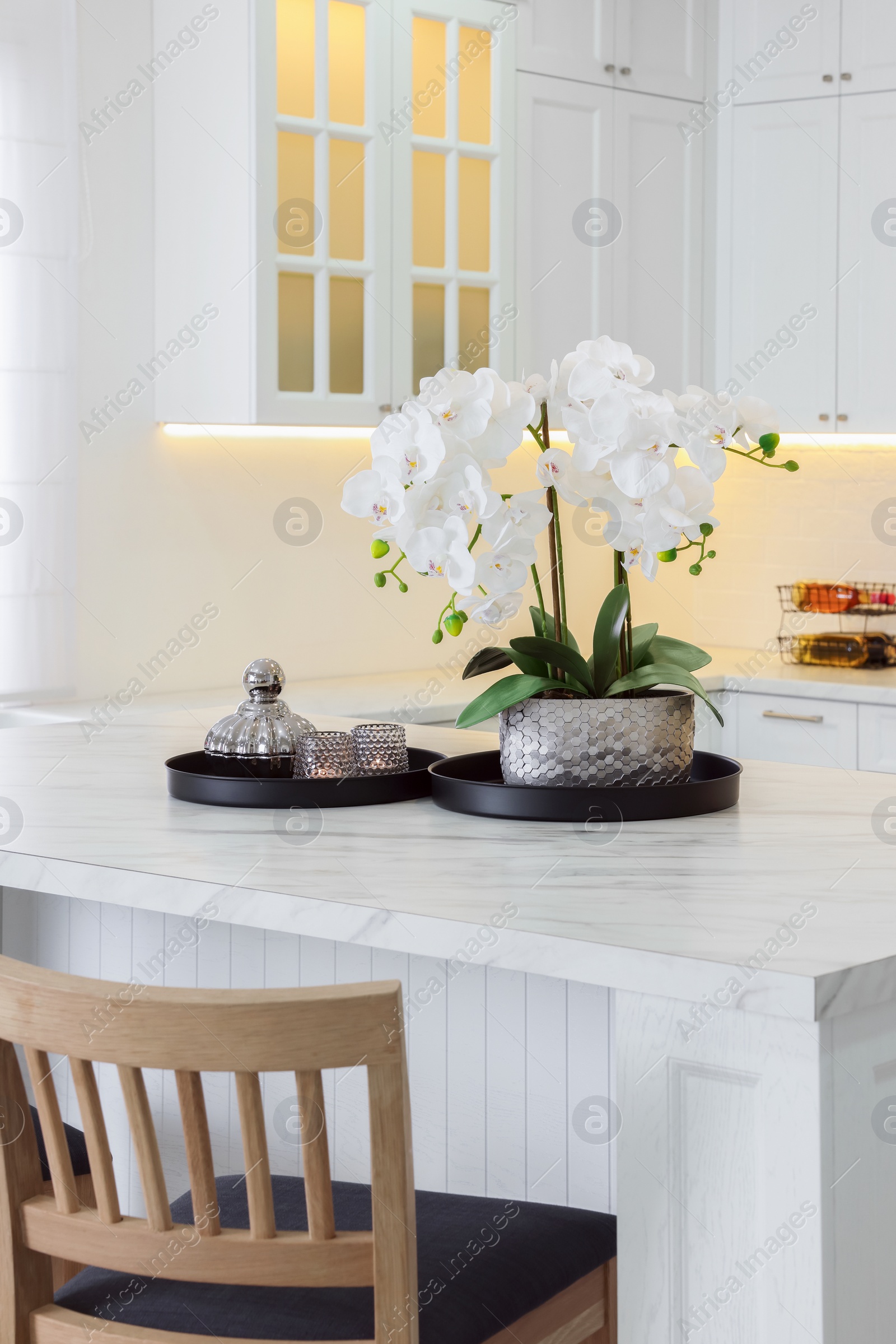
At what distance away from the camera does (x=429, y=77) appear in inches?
141

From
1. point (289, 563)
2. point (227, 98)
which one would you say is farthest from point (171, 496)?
point (227, 98)

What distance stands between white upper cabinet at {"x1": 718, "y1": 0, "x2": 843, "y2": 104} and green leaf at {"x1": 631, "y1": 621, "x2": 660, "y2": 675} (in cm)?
271

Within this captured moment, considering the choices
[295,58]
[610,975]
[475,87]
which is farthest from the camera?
[475,87]

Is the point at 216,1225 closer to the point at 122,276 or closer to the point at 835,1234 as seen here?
the point at 835,1234

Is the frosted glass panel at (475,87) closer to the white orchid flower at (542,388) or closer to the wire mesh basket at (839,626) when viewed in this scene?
the wire mesh basket at (839,626)

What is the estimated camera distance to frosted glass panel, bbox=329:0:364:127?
3402 mm

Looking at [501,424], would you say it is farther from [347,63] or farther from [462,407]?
[347,63]

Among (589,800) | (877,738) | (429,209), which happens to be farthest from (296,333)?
(589,800)

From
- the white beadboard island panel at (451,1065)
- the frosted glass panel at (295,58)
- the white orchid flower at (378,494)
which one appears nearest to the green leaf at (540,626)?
the white orchid flower at (378,494)

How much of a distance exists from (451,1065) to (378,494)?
62 cm

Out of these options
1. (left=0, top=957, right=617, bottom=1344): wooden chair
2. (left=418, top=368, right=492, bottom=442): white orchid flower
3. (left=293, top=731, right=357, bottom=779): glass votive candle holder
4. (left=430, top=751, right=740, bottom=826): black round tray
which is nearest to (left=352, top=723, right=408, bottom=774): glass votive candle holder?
(left=293, top=731, right=357, bottom=779): glass votive candle holder

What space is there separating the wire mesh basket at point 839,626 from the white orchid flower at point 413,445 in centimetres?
265

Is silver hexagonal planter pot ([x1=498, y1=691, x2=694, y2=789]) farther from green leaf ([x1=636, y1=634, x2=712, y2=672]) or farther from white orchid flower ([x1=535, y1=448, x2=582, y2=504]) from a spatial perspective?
white orchid flower ([x1=535, y1=448, x2=582, y2=504])

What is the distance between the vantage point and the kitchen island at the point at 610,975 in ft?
3.78
